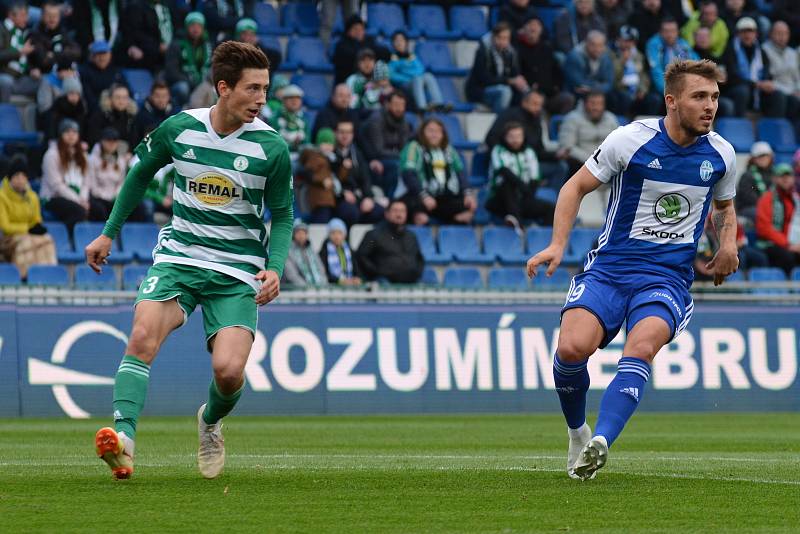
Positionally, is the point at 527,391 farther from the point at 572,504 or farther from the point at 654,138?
the point at 572,504

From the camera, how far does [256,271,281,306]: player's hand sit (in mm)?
7686

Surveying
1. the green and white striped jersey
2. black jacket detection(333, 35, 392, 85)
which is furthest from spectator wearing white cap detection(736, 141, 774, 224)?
the green and white striped jersey

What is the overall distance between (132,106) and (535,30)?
6921 millimetres

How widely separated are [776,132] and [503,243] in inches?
254

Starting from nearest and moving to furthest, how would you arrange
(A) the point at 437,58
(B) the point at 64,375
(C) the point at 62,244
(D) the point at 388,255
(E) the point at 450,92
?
1. (B) the point at 64,375
2. (C) the point at 62,244
3. (D) the point at 388,255
4. (E) the point at 450,92
5. (A) the point at 437,58

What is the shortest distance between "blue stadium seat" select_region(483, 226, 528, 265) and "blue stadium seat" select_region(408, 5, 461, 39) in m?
4.79

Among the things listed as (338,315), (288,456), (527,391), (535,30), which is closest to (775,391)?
(527,391)

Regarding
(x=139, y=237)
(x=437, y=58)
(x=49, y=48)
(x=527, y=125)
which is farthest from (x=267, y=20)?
(x=139, y=237)

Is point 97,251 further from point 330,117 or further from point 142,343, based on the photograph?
point 330,117

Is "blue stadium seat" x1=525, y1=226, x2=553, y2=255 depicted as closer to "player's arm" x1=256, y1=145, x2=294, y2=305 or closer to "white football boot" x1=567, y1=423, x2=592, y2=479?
"white football boot" x1=567, y1=423, x2=592, y2=479

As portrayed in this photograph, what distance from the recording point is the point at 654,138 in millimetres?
8109

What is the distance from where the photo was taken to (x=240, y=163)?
7980mm

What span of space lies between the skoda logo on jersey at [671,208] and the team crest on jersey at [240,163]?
224cm

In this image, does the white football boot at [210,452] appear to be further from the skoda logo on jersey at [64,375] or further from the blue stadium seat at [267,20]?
the blue stadium seat at [267,20]
